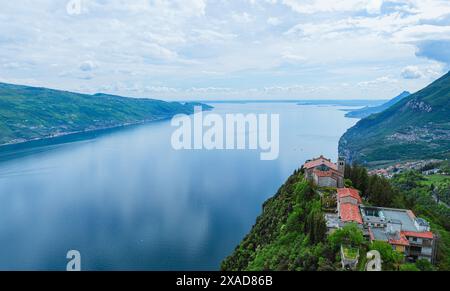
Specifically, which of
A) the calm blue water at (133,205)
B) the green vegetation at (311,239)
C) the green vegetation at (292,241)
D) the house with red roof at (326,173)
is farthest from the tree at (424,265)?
the calm blue water at (133,205)

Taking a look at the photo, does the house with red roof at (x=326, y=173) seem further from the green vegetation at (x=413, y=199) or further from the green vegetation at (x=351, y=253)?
the green vegetation at (x=351, y=253)

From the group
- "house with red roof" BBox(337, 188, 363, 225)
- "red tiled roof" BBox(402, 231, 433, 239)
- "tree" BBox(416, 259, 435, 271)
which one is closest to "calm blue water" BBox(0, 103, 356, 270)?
"house with red roof" BBox(337, 188, 363, 225)

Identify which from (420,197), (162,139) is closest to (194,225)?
(420,197)

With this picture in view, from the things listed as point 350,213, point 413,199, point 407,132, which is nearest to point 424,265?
point 350,213

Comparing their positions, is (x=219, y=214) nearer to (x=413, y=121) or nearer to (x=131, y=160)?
(x=131, y=160)

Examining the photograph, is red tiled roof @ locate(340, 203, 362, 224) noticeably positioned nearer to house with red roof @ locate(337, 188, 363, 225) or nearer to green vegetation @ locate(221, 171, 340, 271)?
house with red roof @ locate(337, 188, 363, 225)

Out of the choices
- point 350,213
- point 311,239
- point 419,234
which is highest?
point 350,213

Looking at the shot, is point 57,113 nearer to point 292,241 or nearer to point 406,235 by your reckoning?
point 292,241
